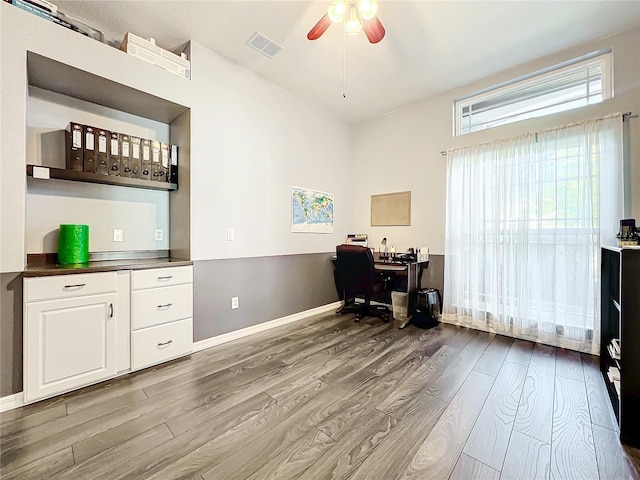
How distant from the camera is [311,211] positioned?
369 centimetres

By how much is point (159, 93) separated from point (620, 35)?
13.6ft

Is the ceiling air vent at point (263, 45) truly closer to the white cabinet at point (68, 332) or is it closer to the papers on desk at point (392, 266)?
the white cabinet at point (68, 332)

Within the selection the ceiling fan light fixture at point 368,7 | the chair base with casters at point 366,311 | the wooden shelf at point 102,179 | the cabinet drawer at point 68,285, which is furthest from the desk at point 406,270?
the cabinet drawer at point 68,285

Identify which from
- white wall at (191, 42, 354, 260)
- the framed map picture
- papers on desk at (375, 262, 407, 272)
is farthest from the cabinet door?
papers on desk at (375, 262, 407, 272)

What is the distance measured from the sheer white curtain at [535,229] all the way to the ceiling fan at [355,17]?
1878 millimetres

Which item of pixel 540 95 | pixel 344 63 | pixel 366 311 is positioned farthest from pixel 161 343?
pixel 540 95

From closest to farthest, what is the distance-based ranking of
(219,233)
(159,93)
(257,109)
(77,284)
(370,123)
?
(77,284), (159,93), (219,233), (257,109), (370,123)

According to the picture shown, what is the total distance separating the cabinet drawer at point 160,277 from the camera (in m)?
2.12

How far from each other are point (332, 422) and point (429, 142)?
134 inches

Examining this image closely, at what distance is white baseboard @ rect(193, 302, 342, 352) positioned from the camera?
2609 millimetres

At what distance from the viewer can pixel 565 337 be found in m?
2.56

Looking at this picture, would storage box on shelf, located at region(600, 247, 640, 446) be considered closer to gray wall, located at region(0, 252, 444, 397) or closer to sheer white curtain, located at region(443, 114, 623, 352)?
sheer white curtain, located at region(443, 114, 623, 352)

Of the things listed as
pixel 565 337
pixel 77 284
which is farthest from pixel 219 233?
pixel 565 337

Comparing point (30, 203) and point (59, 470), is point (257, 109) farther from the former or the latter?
point (59, 470)
